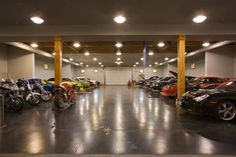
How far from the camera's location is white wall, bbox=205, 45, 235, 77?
14695mm

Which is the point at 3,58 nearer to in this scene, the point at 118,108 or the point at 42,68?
the point at 42,68

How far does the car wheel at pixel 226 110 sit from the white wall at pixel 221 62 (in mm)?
9476

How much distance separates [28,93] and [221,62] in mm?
12430

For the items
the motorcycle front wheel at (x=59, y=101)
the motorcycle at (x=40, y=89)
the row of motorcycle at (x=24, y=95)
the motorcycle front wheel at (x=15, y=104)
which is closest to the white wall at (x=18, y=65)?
the motorcycle at (x=40, y=89)

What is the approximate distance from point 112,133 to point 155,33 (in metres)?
5.66

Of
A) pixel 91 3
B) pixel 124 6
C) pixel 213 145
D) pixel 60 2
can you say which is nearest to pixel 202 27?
pixel 124 6

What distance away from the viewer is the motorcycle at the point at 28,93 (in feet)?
28.5

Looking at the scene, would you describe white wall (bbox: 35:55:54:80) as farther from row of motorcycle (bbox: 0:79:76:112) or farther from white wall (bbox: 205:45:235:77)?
white wall (bbox: 205:45:235:77)

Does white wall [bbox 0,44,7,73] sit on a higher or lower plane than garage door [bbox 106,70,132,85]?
higher

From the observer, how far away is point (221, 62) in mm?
14867

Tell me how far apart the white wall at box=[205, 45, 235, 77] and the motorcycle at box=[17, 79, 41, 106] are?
11.4 metres

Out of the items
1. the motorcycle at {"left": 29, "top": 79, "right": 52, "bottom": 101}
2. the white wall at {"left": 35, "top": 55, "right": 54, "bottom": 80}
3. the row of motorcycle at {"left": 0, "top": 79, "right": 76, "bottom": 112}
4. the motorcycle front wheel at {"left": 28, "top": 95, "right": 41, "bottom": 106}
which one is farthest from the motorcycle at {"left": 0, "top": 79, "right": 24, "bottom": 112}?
the white wall at {"left": 35, "top": 55, "right": 54, "bottom": 80}

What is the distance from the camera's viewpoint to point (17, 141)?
4074mm

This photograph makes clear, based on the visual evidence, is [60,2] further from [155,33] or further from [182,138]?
[182,138]
